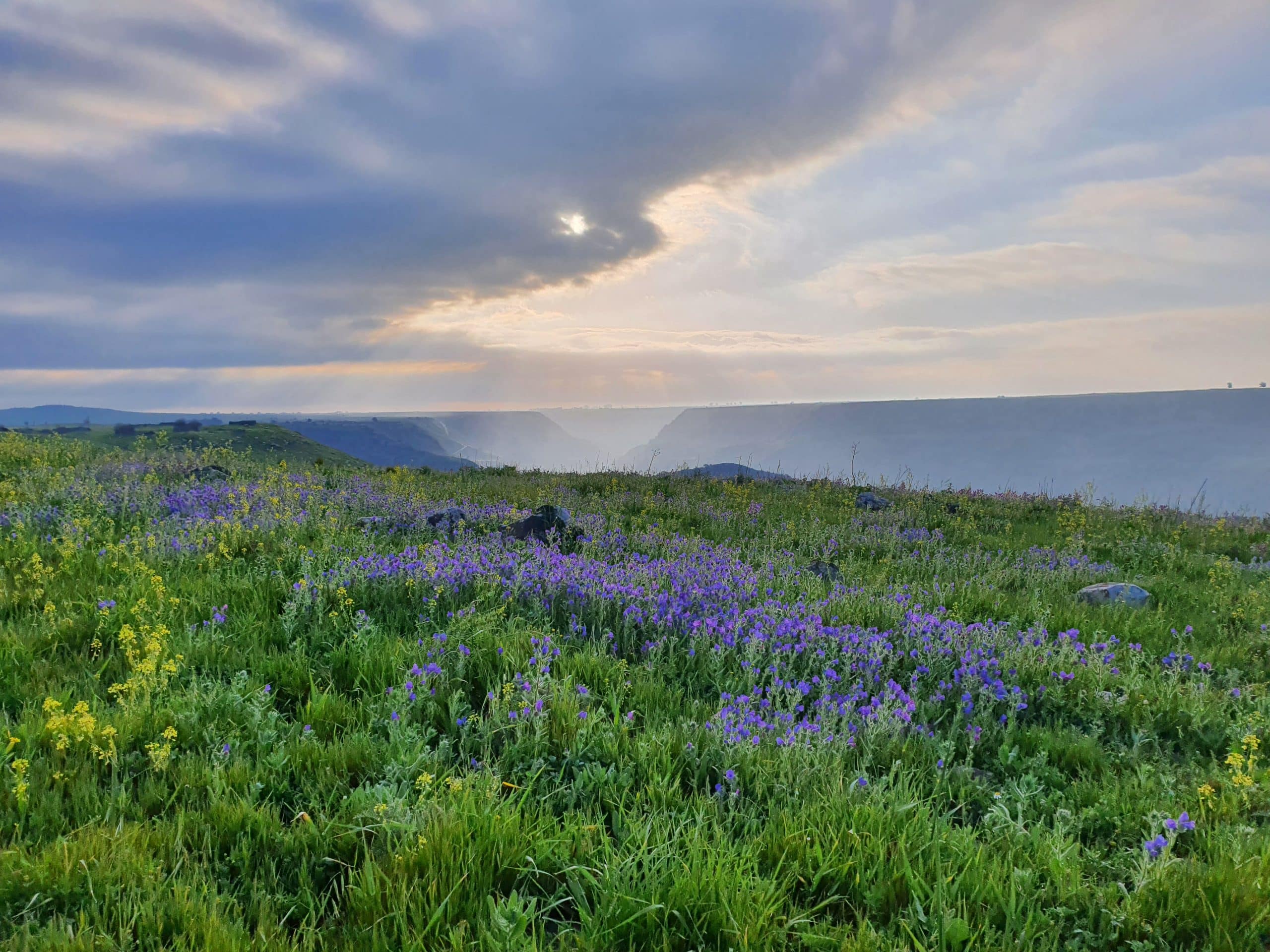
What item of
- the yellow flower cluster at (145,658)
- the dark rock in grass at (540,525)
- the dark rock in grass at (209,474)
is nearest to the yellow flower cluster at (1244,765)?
the yellow flower cluster at (145,658)

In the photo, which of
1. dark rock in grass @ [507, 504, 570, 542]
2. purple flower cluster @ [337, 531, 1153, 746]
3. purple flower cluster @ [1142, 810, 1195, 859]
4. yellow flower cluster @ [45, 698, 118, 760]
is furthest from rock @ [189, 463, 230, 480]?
purple flower cluster @ [1142, 810, 1195, 859]

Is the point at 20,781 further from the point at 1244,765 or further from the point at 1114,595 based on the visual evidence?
the point at 1114,595

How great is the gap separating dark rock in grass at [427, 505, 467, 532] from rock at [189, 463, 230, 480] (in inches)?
191

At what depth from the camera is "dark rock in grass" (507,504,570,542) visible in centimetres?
858

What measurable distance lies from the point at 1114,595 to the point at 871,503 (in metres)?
6.80

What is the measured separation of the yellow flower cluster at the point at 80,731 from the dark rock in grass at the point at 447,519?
5.65m

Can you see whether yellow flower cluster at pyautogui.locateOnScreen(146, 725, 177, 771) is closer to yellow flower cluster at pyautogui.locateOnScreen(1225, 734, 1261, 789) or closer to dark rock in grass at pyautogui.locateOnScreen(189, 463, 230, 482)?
yellow flower cluster at pyautogui.locateOnScreen(1225, 734, 1261, 789)

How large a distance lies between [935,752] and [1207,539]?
1257cm

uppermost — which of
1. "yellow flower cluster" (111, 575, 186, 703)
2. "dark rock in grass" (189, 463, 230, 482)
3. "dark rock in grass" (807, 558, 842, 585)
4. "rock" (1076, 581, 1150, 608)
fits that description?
"dark rock in grass" (189, 463, 230, 482)

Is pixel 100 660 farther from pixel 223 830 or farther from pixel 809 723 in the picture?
pixel 809 723

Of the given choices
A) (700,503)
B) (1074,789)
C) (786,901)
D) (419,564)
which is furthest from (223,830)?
(700,503)

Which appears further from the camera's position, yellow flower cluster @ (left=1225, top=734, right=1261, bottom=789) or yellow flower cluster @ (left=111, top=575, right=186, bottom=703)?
yellow flower cluster @ (left=111, top=575, right=186, bottom=703)

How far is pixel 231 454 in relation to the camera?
14.0 meters

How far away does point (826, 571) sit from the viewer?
7949 mm
